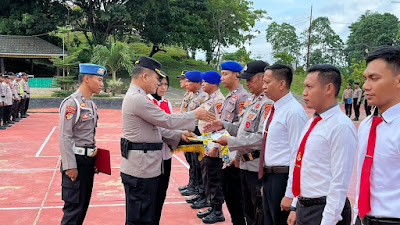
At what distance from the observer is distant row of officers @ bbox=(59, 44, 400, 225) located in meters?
1.80

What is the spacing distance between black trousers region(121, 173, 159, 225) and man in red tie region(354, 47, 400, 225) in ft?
6.32

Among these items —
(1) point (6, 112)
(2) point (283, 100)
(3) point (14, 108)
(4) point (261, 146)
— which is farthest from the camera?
(3) point (14, 108)

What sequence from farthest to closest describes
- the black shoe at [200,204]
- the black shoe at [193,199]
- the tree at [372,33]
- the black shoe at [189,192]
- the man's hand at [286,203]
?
the tree at [372,33]
the black shoe at [189,192]
the black shoe at [193,199]
the black shoe at [200,204]
the man's hand at [286,203]

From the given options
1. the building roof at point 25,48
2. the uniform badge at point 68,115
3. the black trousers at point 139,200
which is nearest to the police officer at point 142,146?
the black trousers at point 139,200

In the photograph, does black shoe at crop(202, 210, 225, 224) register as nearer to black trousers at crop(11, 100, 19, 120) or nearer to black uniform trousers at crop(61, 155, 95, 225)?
black uniform trousers at crop(61, 155, 95, 225)

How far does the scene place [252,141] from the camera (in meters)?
3.17

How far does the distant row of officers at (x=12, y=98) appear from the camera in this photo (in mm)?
12758

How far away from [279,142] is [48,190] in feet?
13.8

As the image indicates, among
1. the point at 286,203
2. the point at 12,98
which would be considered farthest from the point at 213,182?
the point at 12,98

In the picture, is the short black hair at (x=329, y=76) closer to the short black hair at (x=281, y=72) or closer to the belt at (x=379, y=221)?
the short black hair at (x=281, y=72)

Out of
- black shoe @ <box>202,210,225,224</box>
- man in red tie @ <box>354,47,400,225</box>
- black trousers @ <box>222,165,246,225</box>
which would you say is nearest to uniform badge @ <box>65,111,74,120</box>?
→ black trousers @ <box>222,165,246,225</box>

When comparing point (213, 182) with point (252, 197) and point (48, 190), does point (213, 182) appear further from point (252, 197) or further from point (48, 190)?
point (48, 190)

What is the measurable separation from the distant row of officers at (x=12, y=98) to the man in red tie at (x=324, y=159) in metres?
12.5

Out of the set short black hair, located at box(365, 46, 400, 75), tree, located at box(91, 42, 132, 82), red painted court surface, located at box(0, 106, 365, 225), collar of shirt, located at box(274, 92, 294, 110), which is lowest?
red painted court surface, located at box(0, 106, 365, 225)
